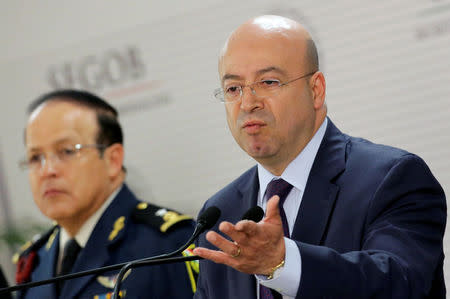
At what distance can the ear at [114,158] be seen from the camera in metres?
3.25

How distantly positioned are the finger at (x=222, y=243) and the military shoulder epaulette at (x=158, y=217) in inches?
58.4

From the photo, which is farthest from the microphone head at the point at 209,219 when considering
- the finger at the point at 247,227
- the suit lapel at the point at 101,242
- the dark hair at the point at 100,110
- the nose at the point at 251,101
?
the dark hair at the point at 100,110

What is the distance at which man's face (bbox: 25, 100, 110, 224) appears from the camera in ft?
10.2

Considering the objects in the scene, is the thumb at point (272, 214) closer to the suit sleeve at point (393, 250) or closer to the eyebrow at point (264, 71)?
the suit sleeve at point (393, 250)

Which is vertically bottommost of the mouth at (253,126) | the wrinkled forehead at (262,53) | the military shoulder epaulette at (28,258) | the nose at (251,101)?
the military shoulder epaulette at (28,258)

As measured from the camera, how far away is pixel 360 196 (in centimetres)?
194

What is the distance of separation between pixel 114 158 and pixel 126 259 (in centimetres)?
54

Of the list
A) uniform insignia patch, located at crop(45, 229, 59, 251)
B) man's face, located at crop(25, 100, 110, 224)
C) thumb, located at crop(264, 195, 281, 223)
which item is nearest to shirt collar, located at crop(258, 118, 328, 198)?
thumb, located at crop(264, 195, 281, 223)

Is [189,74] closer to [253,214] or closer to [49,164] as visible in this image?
[49,164]

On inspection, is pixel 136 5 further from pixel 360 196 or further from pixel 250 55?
pixel 360 196

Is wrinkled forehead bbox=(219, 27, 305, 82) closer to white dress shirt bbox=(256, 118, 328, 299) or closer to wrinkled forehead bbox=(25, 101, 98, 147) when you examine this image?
white dress shirt bbox=(256, 118, 328, 299)

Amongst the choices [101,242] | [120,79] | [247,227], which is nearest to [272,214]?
[247,227]

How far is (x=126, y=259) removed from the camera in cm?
295

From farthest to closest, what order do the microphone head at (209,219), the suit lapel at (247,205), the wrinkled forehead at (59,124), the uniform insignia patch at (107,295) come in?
the wrinkled forehead at (59,124)
the uniform insignia patch at (107,295)
the suit lapel at (247,205)
the microphone head at (209,219)
